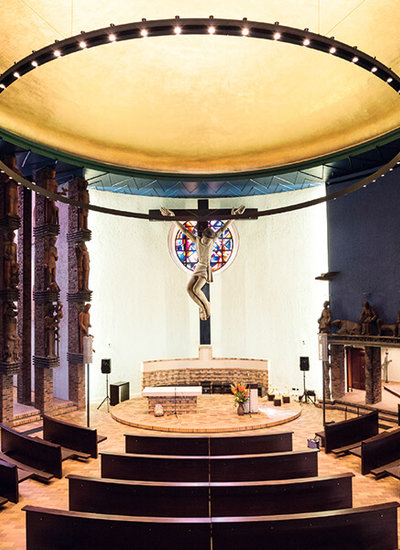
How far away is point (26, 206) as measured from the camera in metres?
15.5

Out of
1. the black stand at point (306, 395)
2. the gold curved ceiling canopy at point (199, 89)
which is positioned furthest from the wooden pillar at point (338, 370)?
the gold curved ceiling canopy at point (199, 89)

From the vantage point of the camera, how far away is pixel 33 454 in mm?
8984

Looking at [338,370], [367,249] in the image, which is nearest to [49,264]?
[338,370]

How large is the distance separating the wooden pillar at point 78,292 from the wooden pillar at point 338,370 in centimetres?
897

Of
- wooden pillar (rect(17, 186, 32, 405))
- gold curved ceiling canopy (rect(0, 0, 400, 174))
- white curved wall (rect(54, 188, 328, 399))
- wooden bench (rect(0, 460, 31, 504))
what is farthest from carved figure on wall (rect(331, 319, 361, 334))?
wooden bench (rect(0, 460, 31, 504))

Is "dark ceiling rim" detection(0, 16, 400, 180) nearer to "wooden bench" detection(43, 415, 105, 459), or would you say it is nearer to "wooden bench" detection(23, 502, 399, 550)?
"wooden bench" detection(23, 502, 399, 550)

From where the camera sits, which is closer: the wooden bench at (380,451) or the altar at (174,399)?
the wooden bench at (380,451)

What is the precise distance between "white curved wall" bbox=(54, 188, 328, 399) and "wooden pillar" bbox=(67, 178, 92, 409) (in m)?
1.32

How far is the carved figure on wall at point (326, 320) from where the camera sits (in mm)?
15367

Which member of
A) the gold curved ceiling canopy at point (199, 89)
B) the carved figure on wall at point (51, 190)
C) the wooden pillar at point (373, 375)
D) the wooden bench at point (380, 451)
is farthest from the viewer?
the carved figure on wall at point (51, 190)

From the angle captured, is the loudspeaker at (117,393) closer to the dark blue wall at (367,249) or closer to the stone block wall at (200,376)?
the stone block wall at (200,376)

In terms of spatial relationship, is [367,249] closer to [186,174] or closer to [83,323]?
[186,174]

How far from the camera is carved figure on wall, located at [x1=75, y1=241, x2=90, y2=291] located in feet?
49.8

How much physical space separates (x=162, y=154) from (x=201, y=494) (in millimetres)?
11541
